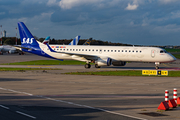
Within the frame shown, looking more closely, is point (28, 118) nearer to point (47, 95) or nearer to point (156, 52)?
point (47, 95)

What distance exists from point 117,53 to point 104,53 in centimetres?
247

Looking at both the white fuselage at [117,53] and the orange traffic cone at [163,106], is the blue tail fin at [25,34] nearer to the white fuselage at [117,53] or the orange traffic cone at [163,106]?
the white fuselage at [117,53]

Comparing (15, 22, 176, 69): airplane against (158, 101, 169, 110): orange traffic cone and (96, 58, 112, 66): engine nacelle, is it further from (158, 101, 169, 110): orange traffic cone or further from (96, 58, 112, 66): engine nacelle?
(158, 101, 169, 110): orange traffic cone

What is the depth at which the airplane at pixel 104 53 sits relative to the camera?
44.2m

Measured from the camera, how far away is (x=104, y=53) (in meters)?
46.3

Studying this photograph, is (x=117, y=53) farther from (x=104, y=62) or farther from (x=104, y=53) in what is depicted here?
(x=104, y=62)

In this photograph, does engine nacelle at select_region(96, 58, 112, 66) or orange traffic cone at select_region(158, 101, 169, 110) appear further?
engine nacelle at select_region(96, 58, 112, 66)

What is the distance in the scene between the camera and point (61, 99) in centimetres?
1741

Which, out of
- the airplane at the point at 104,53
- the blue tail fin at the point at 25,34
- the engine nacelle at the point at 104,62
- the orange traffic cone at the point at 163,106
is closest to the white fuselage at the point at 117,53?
the airplane at the point at 104,53

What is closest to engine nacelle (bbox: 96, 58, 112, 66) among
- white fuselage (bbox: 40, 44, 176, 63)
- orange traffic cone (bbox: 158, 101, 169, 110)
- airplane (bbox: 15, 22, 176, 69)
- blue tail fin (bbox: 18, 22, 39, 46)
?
airplane (bbox: 15, 22, 176, 69)

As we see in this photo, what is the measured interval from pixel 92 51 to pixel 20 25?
16.7 m

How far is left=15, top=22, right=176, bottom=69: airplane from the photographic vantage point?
44250 mm

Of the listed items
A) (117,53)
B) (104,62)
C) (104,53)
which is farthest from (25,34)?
(117,53)

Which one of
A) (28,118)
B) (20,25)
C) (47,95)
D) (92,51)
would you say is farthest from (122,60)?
(28,118)
